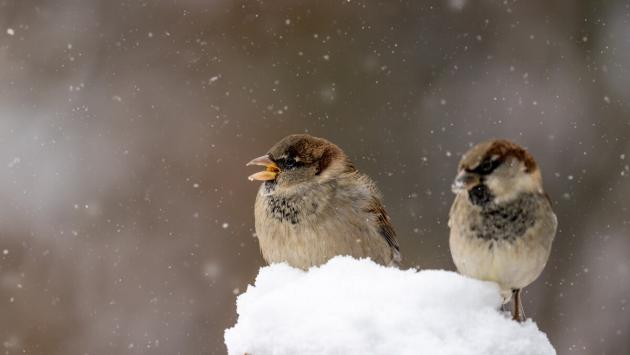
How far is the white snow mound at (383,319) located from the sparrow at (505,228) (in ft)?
0.73

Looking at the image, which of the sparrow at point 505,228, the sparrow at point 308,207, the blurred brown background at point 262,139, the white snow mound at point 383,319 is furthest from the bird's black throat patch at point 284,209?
the blurred brown background at point 262,139

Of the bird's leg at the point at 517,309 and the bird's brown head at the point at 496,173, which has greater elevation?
the bird's brown head at the point at 496,173

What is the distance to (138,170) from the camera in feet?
22.4

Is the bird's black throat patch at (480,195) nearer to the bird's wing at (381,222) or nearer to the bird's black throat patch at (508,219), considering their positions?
the bird's black throat patch at (508,219)

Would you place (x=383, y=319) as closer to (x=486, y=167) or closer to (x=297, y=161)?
(x=486, y=167)

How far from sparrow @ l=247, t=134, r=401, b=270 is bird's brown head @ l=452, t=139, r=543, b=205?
1029mm

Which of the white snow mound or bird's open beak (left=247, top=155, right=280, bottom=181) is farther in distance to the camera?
bird's open beak (left=247, top=155, right=280, bottom=181)

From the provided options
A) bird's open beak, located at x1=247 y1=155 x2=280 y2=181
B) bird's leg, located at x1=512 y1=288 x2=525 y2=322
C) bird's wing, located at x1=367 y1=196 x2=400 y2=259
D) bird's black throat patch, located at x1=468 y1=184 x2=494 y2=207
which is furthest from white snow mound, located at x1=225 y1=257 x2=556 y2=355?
bird's wing, located at x1=367 y1=196 x2=400 y2=259

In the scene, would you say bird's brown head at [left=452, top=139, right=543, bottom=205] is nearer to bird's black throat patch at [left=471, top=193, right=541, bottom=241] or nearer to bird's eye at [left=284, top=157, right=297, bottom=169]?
bird's black throat patch at [left=471, top=193, right=541, bottom=241]

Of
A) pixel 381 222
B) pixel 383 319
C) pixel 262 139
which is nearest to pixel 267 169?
pixel 381 222

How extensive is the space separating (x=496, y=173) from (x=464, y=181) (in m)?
0.10

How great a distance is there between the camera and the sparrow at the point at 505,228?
7.97 feet

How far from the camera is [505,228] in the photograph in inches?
98.1

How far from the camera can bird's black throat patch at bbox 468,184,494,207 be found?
2408 millimetres
